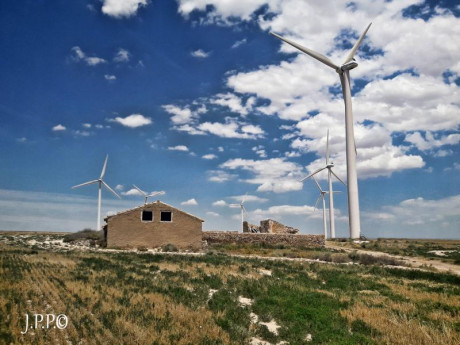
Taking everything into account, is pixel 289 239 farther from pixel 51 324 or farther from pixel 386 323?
pixel 51 324

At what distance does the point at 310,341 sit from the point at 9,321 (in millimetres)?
8836

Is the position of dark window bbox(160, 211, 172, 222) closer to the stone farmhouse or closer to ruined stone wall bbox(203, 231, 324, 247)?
the stone farmhouse

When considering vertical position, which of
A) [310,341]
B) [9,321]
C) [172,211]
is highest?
[172,211]

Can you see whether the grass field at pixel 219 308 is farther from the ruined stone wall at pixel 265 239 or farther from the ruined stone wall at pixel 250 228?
the ruined stone wall at pixel 250 228

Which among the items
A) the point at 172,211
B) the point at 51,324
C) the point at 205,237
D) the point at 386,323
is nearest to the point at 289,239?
the point at 205,237

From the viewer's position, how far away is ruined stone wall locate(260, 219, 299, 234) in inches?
2229

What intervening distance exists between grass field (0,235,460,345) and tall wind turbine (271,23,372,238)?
35.6 meters

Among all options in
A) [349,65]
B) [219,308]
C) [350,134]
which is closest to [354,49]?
[349,65]

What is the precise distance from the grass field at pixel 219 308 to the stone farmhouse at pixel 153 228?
64.8 ft

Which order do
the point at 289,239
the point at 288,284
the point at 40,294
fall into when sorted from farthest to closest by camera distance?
the point at 289,239 → the point at 288,284 → the point at 40,294

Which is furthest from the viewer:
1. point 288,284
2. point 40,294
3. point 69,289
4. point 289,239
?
point 289,239

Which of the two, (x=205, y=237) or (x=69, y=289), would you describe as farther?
(x=205, y=237)

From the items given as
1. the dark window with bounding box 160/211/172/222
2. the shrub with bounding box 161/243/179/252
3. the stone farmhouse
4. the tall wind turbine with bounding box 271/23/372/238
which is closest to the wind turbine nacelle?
the tall wind turbine with bounding box 271/23/372/238

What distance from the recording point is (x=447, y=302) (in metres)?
15.4
